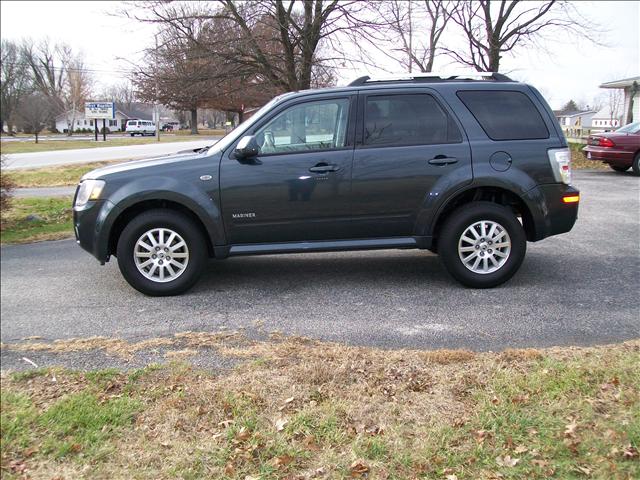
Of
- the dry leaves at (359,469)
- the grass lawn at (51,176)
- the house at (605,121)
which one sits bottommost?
the dry leaves at (359,469)

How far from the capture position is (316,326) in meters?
4.50

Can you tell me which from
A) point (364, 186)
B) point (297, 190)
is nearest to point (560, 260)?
point (364, 186)

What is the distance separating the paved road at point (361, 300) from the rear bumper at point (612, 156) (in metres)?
8.40

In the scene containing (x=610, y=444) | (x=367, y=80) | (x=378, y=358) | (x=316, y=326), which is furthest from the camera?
(x=367, y=80)

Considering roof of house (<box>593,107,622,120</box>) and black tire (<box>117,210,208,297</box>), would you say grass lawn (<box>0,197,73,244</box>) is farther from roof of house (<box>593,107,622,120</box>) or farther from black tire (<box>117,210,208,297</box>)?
roof of house (<box>593,107,622,120</box>)

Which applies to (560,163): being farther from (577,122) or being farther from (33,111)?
(33,111)

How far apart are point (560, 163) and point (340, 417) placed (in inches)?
139

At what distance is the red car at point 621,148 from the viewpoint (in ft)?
46.3

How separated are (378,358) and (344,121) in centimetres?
249

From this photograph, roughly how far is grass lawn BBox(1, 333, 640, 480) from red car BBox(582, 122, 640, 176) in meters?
12.1

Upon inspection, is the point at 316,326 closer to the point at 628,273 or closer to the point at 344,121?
the point at 344,121

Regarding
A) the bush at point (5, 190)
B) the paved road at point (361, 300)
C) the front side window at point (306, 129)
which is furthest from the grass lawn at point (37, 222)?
the front side window at point (306, 129)

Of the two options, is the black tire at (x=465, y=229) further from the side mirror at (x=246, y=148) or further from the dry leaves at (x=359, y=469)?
the dry leaves at (x=359, y=469)

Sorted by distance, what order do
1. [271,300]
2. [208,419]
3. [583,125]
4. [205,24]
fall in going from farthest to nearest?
[583,125], [205,24], [271,300], [208,419]
